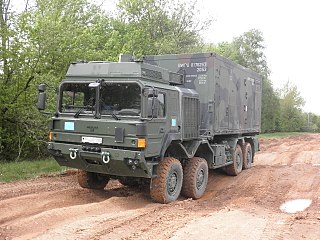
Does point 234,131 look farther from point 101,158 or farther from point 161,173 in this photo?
point 101,158

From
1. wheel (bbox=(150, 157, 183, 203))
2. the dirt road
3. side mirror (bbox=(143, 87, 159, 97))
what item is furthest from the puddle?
side mirror (bbox=(143, 87, 159, 97))

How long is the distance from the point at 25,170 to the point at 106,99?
5.32m

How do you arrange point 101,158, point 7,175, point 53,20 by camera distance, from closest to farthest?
point 101,158 < point 7,175 < point 53,20

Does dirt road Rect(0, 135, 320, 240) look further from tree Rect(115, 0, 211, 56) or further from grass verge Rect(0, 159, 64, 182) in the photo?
tree Rect(115, 0, 211, 56)

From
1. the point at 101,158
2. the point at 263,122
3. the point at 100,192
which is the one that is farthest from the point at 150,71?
the point at 263,122

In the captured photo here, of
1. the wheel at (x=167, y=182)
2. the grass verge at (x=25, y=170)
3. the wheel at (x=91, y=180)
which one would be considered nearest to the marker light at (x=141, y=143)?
the wheel at (x=167, y=182)

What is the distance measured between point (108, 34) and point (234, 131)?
54.6ft

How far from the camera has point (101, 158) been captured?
798 centimetres

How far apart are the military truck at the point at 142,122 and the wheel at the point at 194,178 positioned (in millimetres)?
23

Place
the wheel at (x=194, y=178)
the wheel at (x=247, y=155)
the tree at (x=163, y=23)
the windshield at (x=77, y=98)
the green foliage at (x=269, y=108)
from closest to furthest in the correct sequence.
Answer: the windshield at (x=77, y=98) → the wheel at (x=194, y=178) → the wheel at (x=247, y=155) → the tree at (x=163, y=23) → the green foliage at (x=269, y=108)

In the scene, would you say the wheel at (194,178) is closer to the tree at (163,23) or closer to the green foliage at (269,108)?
the tree at (163,23)

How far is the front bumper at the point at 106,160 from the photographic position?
7.78 m

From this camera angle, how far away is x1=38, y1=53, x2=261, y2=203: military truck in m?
7.89

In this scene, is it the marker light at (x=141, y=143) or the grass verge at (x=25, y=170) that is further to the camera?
the grass verge at (x=25, y=170)
